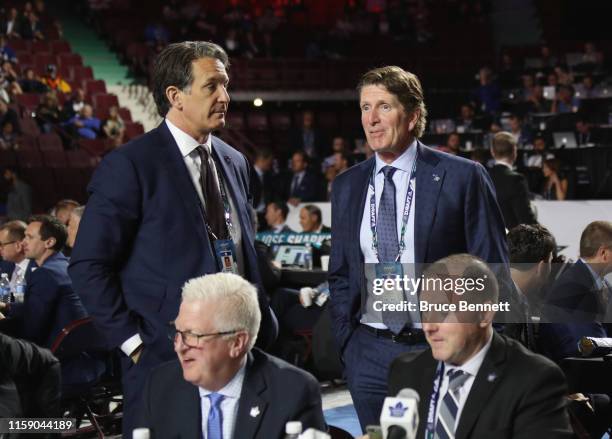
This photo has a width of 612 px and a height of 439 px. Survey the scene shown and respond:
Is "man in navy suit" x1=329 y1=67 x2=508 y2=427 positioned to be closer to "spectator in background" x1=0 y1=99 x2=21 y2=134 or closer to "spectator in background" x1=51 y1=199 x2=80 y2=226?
"spectator in background" x1=51 y1=199 x2=80 y2=226

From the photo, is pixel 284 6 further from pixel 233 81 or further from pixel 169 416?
pixel 169 416

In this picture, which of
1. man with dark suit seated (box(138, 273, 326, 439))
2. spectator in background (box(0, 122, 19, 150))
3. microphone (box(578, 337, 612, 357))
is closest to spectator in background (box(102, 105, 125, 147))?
spectator in background (box(0, 122, 19, 150))

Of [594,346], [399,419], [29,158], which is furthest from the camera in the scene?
[29,158]

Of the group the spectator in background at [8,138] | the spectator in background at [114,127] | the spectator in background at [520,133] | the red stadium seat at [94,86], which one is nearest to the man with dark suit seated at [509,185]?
the spectator in background at [520,133]

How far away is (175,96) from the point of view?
310 cm

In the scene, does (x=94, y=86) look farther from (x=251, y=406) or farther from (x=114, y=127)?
(x=251, y=406)

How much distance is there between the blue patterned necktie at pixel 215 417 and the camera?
2.63 metres

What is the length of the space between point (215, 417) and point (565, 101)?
13.3 metres

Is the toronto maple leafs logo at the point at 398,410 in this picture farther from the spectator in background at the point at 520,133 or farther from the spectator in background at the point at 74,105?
the spectator in background at the point at 74,105

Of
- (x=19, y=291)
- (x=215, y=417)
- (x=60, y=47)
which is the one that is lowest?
(x=19, y=291)

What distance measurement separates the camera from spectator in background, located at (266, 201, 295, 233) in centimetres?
938

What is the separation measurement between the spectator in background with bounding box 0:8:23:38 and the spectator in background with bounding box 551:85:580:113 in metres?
8.84

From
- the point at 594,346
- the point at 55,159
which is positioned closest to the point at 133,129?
the point at 55,159

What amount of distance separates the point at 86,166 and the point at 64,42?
15.3 ft
